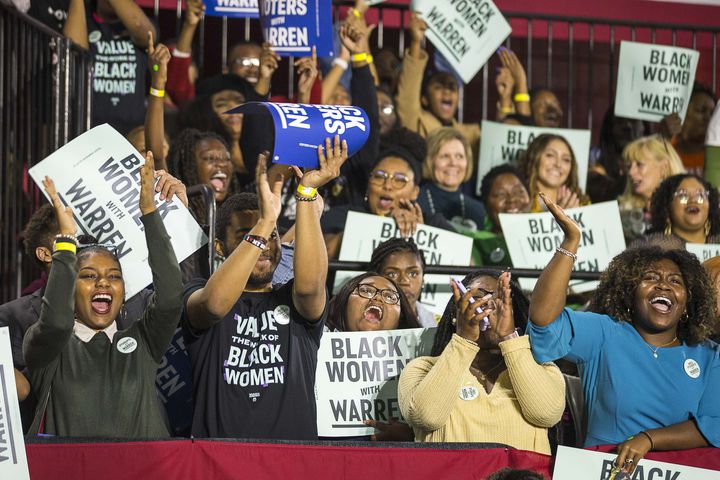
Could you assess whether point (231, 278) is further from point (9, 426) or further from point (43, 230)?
point (43, 230)

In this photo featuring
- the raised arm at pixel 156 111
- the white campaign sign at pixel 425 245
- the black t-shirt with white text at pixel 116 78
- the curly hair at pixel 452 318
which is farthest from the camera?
the black t-shirt with white text at pixel 116 78

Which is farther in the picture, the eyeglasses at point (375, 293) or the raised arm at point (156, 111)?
the raised arm at point (156, 111)

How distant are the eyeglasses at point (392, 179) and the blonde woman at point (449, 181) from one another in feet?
2.05

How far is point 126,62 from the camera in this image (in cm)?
783

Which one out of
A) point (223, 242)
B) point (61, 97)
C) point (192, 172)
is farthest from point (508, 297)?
point (61, 97)

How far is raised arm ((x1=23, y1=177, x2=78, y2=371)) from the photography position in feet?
14.8

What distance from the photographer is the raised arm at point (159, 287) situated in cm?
475

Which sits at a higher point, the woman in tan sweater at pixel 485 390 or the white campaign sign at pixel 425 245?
the white campaign sign at pixel 425 245

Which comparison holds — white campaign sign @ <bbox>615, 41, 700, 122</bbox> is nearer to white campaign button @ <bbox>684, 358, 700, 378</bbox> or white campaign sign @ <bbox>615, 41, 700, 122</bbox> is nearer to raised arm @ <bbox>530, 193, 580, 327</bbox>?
white campaign button @ <bbox>684, 358, 700, 378</bbox>

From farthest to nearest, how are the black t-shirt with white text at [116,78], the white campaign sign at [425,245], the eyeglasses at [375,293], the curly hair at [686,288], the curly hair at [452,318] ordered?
the black t-shirt with white text at [116,78] → the white campaign sign at [425,245] → the eyeglasses at [375,293] → the curly hair at [452,318] → the curly hair at [686,288]

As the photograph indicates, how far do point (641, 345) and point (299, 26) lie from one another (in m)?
3.37

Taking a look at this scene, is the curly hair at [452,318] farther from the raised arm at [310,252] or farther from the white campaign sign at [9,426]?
the white campaign sign at [9,426]

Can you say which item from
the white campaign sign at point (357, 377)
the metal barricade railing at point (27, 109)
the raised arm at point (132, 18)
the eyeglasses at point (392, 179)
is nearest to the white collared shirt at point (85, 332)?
the white campaign sign at point (357, 377)

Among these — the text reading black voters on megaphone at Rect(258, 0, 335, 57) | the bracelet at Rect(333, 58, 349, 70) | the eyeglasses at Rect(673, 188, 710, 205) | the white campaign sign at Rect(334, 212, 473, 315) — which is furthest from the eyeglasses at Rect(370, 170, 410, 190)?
the eyeglasses at Rect(673, 188, 710, 205)
